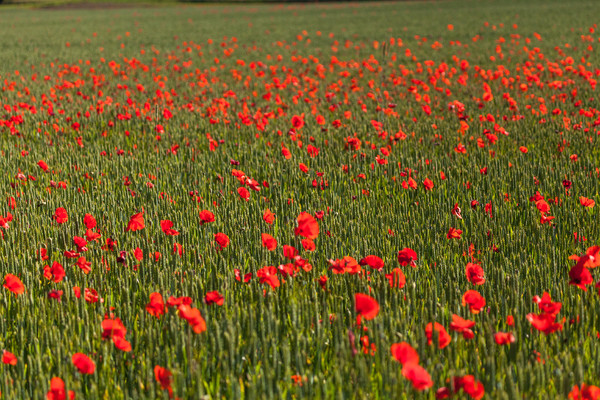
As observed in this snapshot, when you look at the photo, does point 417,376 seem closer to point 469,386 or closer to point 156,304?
point 469,386

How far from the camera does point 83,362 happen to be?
172cm

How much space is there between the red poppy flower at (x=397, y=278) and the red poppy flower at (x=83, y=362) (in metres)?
1.03

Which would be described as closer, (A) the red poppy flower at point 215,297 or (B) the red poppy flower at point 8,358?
(B) the red poppy flower at point 8,358

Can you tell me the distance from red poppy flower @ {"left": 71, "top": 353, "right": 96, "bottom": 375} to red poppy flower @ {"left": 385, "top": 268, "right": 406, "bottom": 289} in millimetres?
1031

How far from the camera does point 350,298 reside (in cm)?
235

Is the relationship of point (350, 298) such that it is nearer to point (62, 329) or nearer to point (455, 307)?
point (455, 307)

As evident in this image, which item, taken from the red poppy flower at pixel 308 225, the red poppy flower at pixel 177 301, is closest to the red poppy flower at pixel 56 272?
the red poppy flower at pixel 177 301

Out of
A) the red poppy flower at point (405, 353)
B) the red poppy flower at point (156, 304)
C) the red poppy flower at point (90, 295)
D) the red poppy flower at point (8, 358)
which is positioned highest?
the red poppy flower at point (405, 353)

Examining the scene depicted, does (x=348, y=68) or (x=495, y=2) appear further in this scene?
(x=495, y=2)

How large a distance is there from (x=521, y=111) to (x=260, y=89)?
4.19 metres

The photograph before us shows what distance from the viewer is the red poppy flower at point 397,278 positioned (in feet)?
7.20

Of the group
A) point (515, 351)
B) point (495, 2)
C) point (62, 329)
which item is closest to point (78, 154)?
point (62, 329)

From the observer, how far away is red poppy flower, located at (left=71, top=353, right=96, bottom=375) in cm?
170

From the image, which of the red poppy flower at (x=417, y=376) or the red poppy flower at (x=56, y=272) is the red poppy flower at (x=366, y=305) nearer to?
the red poppy flower at (x=417, y=376)
